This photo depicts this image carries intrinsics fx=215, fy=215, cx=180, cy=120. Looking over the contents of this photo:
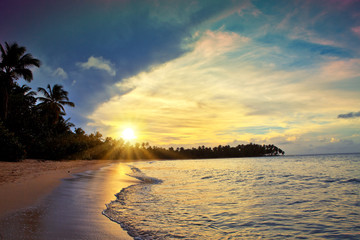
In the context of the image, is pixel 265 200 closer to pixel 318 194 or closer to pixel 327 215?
pixel 327 215

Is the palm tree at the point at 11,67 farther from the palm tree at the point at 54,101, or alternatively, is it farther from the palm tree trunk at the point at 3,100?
the palm tree at the point at 54,101

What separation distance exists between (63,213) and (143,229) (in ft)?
6.60

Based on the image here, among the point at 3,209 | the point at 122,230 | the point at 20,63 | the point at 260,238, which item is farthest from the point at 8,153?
the point at 260,238

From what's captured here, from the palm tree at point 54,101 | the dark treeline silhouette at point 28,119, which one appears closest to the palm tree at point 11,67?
→ the dark treeline silhouette at point 28,119

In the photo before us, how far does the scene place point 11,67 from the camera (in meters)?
27.1

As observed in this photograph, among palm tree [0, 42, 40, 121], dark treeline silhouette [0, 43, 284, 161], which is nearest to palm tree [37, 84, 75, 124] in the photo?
dark treeline silhouette [0, 43, 284, 161]

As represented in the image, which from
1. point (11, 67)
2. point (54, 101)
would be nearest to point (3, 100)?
point (11, 67)

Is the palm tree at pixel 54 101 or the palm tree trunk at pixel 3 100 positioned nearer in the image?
the palm tree trunk at pixel 3 100

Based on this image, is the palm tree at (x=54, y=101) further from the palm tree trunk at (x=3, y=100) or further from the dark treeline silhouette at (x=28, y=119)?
the palm tree trunk at (x=3, y=100)

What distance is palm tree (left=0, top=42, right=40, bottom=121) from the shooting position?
84.7 feet

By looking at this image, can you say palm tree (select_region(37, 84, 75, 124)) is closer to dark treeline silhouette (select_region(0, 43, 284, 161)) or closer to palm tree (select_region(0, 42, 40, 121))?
A: dark treeline silhouette (select_region(0, 43, 284, 161))

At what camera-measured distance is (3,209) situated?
489 cm

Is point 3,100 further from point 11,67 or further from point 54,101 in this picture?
point 54,101

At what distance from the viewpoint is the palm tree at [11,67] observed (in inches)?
1017
